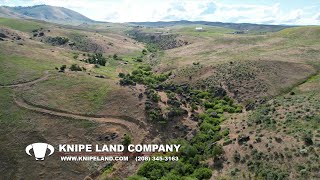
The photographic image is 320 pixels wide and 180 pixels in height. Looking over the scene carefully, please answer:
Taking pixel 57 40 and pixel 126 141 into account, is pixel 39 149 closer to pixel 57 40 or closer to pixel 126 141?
pixel 126 141

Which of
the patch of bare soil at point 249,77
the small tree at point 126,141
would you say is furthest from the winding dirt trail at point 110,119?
the patch of bare soil at point 249,77

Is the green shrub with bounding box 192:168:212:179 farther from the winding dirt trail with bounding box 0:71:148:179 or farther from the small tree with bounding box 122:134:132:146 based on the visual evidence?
the small tree with bounding box 122:134:132:146

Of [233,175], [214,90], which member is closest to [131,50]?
[214,90]

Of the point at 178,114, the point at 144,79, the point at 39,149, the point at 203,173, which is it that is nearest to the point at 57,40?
the point at 144,79

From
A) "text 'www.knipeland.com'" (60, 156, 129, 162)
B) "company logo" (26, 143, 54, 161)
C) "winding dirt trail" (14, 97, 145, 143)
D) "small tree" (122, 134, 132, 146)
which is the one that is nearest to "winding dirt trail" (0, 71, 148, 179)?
"winding dirt trail" (14, 97, 145, 143)

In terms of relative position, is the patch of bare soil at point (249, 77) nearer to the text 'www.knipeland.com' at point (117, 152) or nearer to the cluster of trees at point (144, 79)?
the cluster of trees at point (144, 79)
